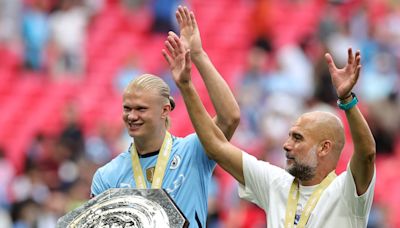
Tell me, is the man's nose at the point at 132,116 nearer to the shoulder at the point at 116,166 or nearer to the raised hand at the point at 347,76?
the shoulder at the point at 116,166

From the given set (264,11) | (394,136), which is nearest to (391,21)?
(264,11)

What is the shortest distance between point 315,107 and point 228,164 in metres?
7.27

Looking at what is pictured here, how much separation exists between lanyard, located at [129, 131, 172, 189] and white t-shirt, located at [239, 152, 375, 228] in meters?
0.48

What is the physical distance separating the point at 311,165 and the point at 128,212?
1.07 m

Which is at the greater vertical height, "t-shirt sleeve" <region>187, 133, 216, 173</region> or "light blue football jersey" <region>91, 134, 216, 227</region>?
"t-shirt sleeve" <region>187, 133, 216, 173</region>

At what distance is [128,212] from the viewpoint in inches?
305

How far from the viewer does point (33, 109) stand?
1958cm

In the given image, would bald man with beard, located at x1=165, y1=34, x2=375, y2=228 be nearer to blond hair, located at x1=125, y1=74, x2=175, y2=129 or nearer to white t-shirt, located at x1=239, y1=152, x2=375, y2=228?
white t-shirt, located at x1=239, y1=152, x2=375, y2=228

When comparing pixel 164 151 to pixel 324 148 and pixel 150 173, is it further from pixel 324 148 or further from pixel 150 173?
pixel 324 148

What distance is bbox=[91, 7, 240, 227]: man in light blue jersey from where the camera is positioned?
8.32m

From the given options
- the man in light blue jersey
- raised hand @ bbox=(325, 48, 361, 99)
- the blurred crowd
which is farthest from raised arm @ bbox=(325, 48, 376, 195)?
the blurred crowd

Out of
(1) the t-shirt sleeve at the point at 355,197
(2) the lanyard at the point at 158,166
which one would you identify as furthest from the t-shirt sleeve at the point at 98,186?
(1) the t-shirt sleeve at the point at 355,197

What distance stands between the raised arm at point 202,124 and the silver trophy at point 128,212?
48 centimetres

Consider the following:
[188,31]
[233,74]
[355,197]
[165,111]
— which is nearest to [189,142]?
[165,111]
